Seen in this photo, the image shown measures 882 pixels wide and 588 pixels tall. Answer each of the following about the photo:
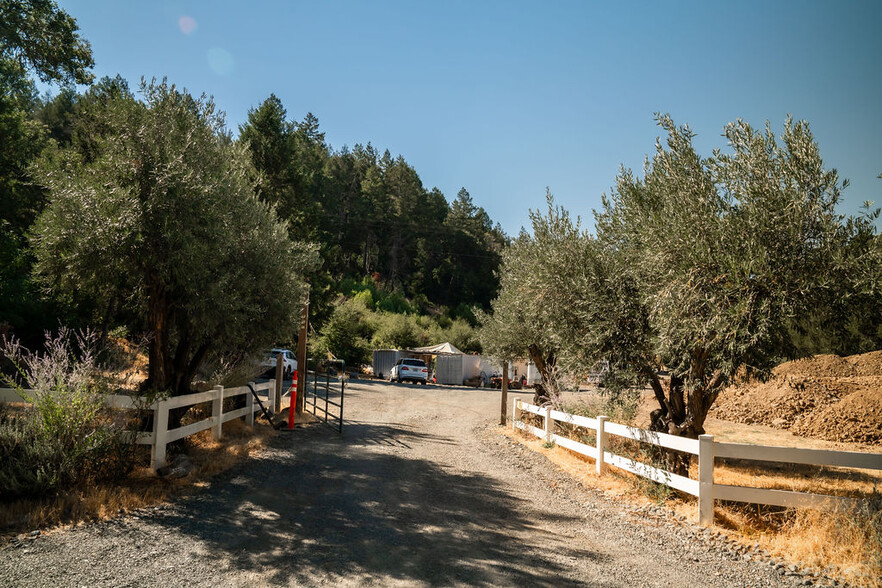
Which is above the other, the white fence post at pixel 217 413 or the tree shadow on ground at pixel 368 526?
the white fence post at pixel 217 413

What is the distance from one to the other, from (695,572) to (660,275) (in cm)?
429

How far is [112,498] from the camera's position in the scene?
6.14 meters

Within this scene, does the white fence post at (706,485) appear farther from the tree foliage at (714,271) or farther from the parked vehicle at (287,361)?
the parked vehicle at (287,361)

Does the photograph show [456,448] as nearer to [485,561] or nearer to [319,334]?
[485,561]

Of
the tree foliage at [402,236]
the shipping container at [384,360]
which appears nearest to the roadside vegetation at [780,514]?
the shipping container at [384,360]

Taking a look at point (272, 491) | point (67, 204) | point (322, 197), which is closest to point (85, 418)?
point (272, 491)

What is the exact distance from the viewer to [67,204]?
7.69m

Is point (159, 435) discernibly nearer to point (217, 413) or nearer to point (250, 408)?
point (217, 413)

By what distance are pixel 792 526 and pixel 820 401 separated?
1400cm

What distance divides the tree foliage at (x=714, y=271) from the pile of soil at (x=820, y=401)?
514 cm

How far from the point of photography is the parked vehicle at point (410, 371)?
118ft

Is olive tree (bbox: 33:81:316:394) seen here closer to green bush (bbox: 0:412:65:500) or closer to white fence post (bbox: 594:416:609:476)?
Answer: green bush (bbox: 0:412:65:500)

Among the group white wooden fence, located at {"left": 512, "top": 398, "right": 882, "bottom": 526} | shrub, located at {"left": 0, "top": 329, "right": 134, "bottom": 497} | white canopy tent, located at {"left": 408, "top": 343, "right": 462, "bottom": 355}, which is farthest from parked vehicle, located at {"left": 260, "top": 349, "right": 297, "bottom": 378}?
white wooden fence, located at {"left": 512, "top": 398, "right": 882, "bottom": 526}

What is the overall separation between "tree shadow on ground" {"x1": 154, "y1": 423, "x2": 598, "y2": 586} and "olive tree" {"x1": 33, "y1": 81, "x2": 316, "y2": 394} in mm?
2699
